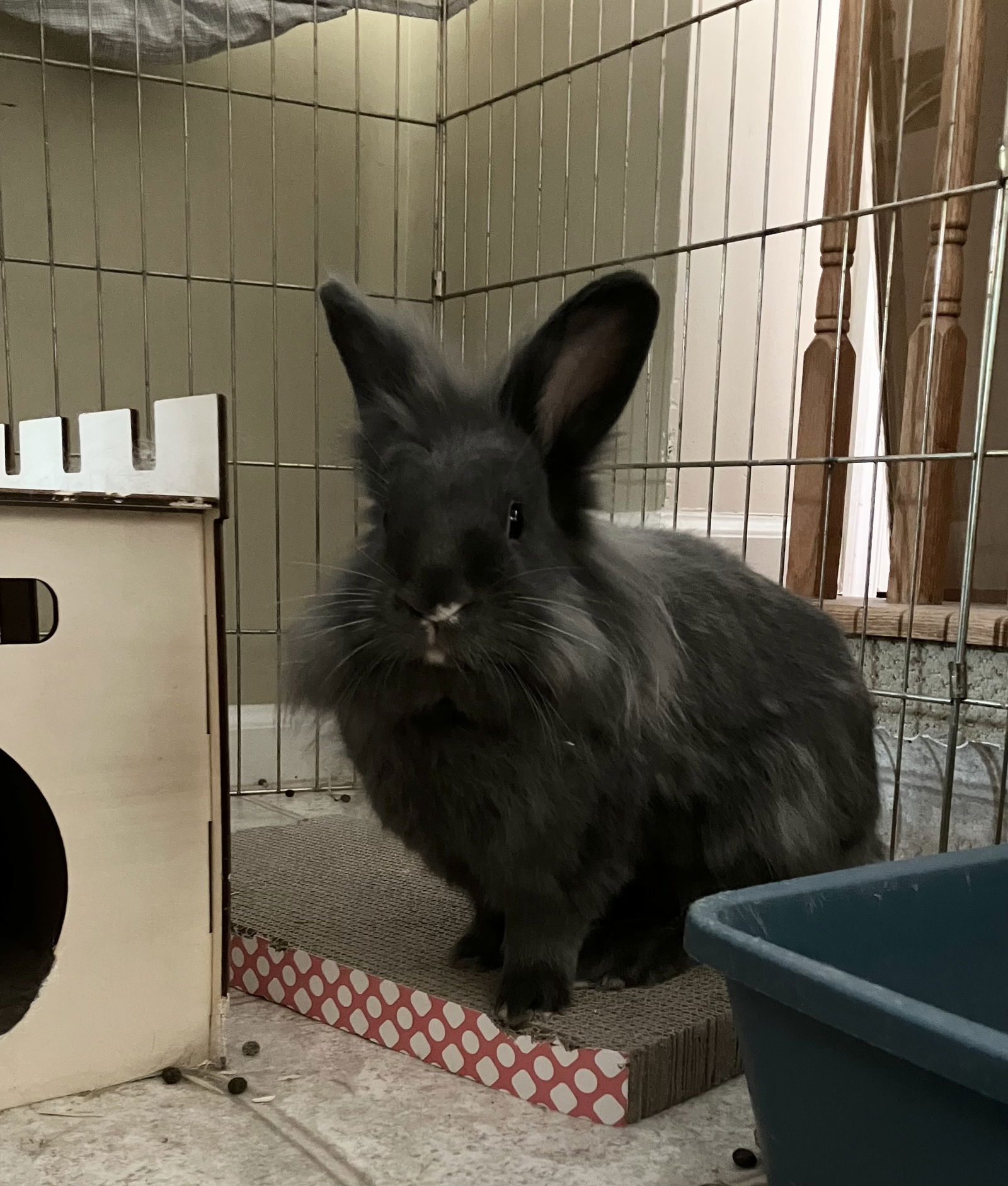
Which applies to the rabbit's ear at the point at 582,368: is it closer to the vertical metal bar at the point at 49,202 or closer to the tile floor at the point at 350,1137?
the tile floor at the point at 350,1137

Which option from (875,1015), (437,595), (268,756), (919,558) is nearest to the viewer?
(875,1015)

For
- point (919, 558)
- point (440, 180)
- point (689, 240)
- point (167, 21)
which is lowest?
point (919, 558)

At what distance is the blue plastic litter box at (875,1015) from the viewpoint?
1.81 feet

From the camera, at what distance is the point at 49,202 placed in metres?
1.78

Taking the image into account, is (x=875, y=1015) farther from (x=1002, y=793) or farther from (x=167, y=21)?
(x=167, y=21)

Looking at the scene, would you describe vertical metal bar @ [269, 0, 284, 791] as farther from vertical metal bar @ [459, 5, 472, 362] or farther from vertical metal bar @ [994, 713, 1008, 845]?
vertical metal bar @ [994, 713, 1008, 845]

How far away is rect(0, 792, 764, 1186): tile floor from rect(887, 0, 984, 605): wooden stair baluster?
92 centimetres

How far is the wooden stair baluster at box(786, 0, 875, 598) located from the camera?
1.76 meters

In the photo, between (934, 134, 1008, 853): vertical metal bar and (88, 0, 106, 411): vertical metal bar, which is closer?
(934, 134, 1008, 853): vertical metal bar

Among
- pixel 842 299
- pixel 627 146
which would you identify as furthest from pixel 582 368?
pixel 627 146

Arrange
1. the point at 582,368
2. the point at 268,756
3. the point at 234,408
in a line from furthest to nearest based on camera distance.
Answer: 1. the point at 268,756
2. the point at 234,408
3. the point at 582,368

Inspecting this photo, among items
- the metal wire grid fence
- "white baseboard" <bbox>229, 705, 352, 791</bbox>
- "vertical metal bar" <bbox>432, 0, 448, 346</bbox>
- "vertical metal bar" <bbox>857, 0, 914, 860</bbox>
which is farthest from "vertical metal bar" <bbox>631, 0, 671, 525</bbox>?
"white baseboard" <bbox>229, 705, 352, 791</bbox>

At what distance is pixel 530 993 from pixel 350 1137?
0.66ft

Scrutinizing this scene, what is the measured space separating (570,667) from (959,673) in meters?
0.63
